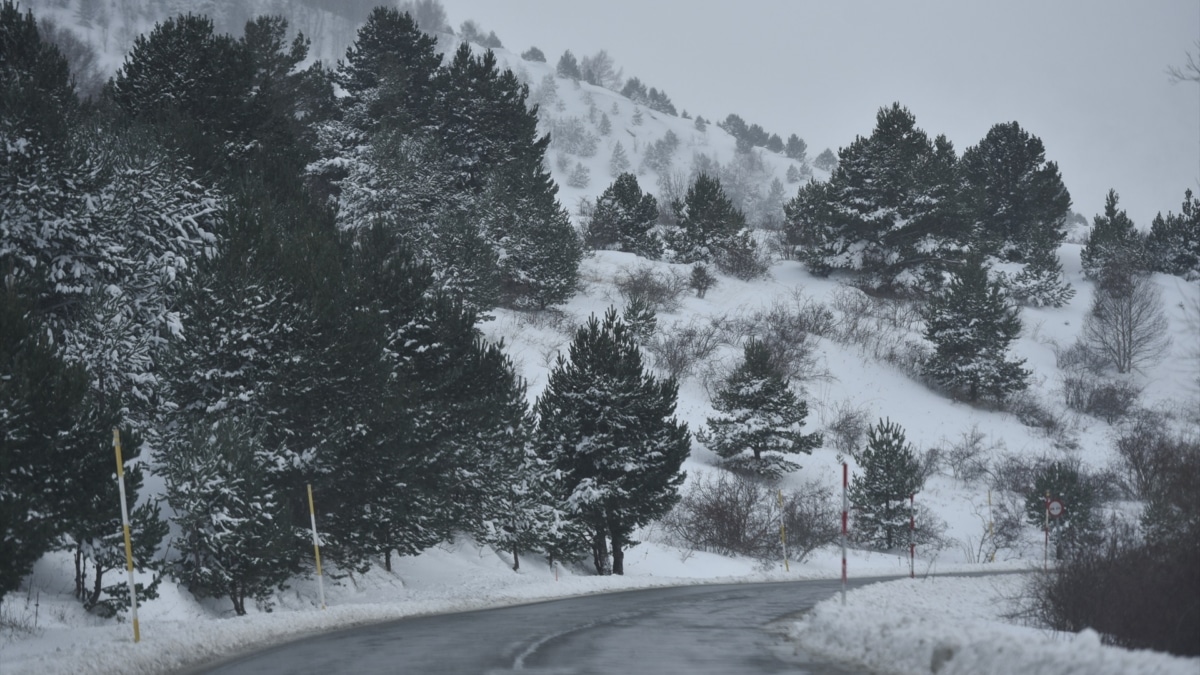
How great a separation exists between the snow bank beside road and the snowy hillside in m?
0.06

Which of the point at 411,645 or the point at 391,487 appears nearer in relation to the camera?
the point at 411,645

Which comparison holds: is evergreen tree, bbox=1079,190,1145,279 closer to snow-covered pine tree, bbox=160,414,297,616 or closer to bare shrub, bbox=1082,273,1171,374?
bare shrub, bbox=1082,273,1171,374

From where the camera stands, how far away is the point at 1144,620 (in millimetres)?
10070

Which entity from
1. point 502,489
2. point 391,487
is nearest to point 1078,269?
point 502,489

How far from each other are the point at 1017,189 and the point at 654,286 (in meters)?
33.2

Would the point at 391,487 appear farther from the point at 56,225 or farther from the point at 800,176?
the point at 800,176

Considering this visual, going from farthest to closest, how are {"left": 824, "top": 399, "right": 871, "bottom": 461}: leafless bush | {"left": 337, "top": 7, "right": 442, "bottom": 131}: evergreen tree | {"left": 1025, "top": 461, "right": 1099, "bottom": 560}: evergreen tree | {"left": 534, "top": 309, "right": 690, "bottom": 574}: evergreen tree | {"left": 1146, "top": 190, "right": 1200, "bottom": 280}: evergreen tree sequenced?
{"left": 1146, "top": 190, "right": 1200, "bottom": 280}: evergreen tree
{"left": 337, "top": 7, "right": 442, "bottom": 131}: evergreen tree
{"left": 824, "top": 399, "right": 871, "bottom": 461}: leafless bush
{"left": 1025, "top": 461, "right": 1099, "bottom": 560}: evergreen tree
{"left": 534, "top": 309, "right": 690, "bottom": 574}: evergreen tree

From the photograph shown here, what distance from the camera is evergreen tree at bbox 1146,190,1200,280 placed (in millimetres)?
63938

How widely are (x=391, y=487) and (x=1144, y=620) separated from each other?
15.8 m

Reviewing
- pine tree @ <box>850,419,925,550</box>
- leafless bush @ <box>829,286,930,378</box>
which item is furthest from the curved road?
leafless bush @ <box>829,286,930,378</box>

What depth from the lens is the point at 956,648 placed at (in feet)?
27.9

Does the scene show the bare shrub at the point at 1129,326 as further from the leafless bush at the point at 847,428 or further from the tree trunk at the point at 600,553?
the tree trunk at the point at 600,553

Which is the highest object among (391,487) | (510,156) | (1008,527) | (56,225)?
(510,156)

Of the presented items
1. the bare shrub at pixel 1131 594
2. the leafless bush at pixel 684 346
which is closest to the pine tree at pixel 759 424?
the leafless bush at pixel 684 346
